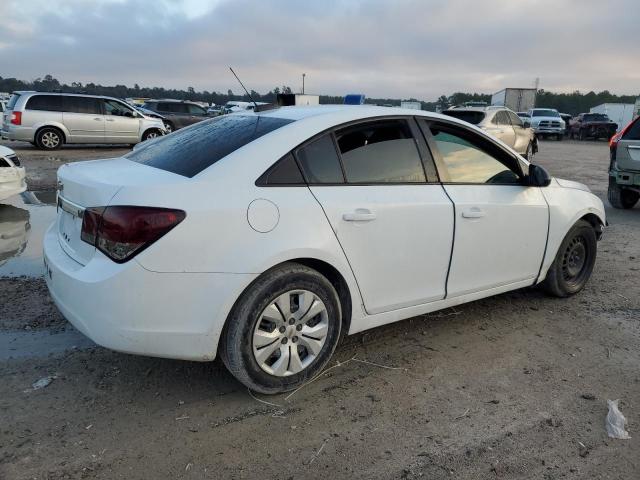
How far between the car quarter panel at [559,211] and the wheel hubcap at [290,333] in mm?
2234

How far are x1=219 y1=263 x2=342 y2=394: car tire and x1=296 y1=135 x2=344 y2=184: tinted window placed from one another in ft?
1.78

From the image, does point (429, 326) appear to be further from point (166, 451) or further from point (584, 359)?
point (166, 451)

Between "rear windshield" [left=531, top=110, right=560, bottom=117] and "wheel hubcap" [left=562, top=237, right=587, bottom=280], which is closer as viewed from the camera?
"wheel hubcap" [left=562, top=237, right=587, bottom=280]

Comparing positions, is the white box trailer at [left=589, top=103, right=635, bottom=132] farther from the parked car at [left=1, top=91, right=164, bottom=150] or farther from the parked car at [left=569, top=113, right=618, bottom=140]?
the parked car at [left=1, top=91, right=164, bottom=150]

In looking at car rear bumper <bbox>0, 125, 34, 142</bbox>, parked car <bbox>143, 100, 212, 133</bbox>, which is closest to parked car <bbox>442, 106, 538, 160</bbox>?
car rear bumper <bbox>0, 125, 34, 142</bbox>

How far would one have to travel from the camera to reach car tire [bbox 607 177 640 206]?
9.30 m

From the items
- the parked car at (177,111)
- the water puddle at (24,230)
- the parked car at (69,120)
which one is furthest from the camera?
the parked car at (177,111)

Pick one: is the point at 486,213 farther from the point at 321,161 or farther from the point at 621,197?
the point at 621,197

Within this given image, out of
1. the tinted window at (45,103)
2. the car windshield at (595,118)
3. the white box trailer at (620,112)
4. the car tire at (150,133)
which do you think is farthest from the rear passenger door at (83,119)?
the white box trailer at (620,112)

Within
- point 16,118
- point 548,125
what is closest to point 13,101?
point 16,118

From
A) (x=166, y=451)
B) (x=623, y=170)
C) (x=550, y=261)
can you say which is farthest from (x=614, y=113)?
(x=166, y=451)

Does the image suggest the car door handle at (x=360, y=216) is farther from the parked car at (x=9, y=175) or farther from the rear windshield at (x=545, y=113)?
the rear windshield at (x=545, y=113)

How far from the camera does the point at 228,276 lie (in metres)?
→ 2.74

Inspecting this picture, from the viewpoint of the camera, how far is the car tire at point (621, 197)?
9297 mm
